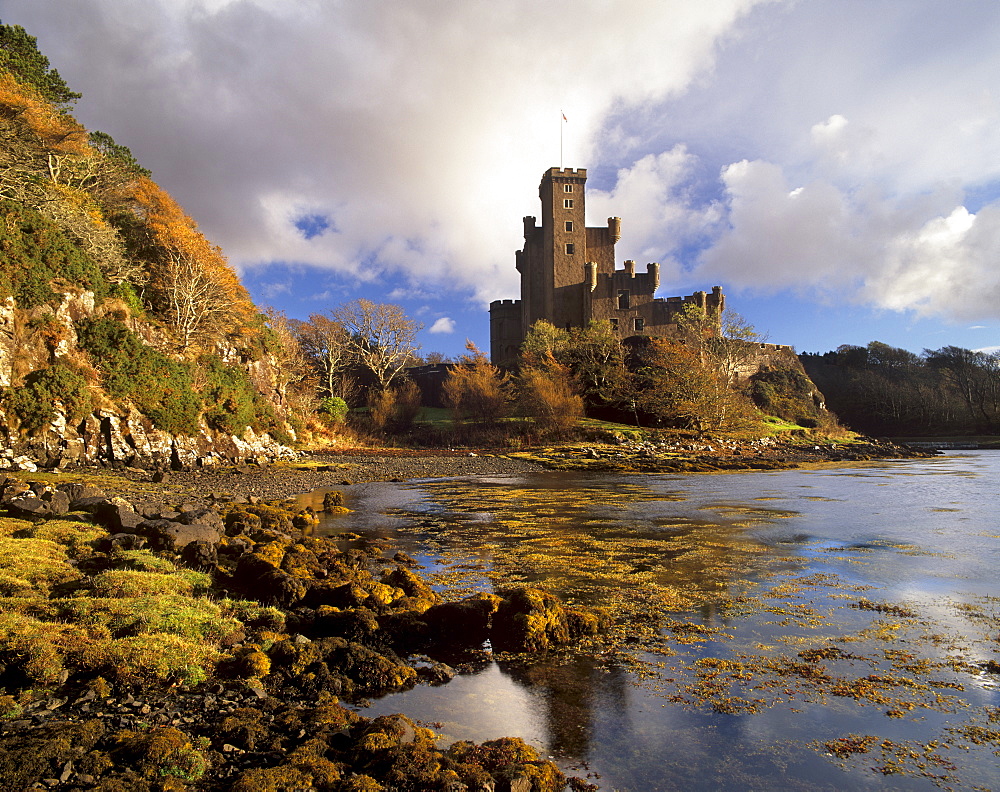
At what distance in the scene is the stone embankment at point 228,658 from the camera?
4340 millimetres

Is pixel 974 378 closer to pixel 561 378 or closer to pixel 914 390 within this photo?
pixel 914 390

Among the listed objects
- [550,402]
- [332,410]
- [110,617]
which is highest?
Result: [550,402]

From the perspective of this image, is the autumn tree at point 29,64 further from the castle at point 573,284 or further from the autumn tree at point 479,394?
the castle at point 573,284

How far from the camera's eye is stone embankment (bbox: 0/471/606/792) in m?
4.34

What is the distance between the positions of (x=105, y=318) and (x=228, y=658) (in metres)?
26.1

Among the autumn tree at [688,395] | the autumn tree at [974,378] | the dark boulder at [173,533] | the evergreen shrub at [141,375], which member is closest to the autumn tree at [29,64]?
the evergreen shrub at [141,375]

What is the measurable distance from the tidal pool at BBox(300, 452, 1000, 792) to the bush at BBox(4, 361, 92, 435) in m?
13.7

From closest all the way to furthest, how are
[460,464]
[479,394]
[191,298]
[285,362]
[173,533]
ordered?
[173,533] → [191,298] → [460,464] → [285,362] → [479,394]

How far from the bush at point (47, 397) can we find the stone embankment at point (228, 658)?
1261cm

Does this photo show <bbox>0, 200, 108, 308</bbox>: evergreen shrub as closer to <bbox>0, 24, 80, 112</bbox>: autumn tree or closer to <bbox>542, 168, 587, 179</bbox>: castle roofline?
<bbox>0, 24, 80, 112</bbox>: autumn tree

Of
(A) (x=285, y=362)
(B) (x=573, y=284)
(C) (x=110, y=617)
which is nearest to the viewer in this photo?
(C) (x=110, y=617)

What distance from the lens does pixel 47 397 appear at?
2209 centimetres

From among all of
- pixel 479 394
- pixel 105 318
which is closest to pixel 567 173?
pixel 479 394

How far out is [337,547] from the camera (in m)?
12.7
